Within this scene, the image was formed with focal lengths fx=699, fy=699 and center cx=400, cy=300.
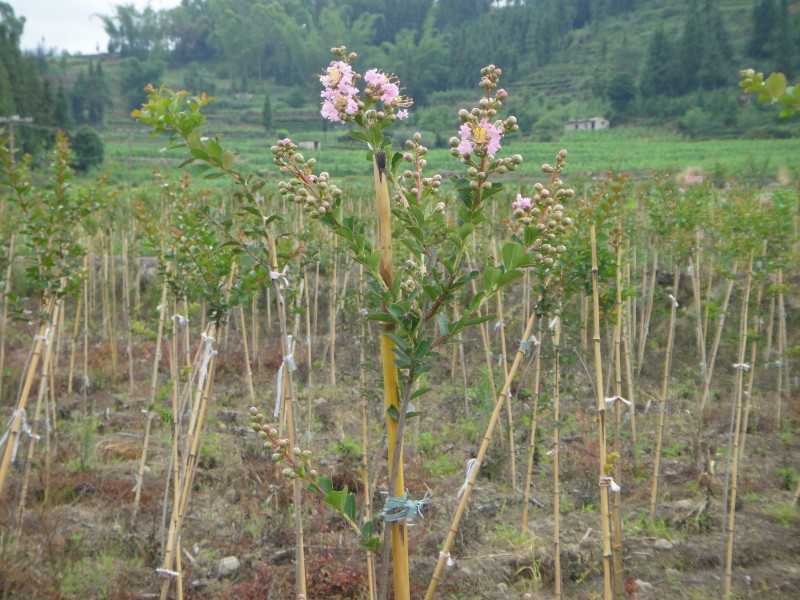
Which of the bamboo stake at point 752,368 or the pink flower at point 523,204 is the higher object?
the pink flower at point 523,204

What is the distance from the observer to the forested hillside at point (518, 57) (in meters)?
26.8

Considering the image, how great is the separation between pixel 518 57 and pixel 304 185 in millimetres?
49115

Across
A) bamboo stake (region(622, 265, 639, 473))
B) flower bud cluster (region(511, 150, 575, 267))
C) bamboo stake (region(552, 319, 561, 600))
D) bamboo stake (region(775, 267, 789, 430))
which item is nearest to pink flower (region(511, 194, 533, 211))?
flower bud cluster (region(511, 150, 575, 267))

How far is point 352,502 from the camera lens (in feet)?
4.97

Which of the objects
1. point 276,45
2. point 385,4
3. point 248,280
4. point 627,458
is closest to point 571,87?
point 385,4

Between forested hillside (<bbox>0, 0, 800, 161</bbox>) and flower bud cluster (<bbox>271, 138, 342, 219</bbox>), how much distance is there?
7412 millimetres

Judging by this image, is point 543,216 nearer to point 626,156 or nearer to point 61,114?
point 626,156

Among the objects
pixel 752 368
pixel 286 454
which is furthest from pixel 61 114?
pixel 286 454

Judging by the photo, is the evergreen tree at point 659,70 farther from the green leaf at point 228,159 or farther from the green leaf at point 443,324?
the green leaf at point 443,324

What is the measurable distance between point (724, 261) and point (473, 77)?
1692 cm

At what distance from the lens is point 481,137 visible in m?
1.37

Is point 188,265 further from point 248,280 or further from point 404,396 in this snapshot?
point 404,396

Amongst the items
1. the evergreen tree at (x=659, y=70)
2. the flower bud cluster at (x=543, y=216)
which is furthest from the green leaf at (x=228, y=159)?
the evergreen tree at (x=659, y=70)

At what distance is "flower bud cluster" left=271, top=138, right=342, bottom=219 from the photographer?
144 cm
